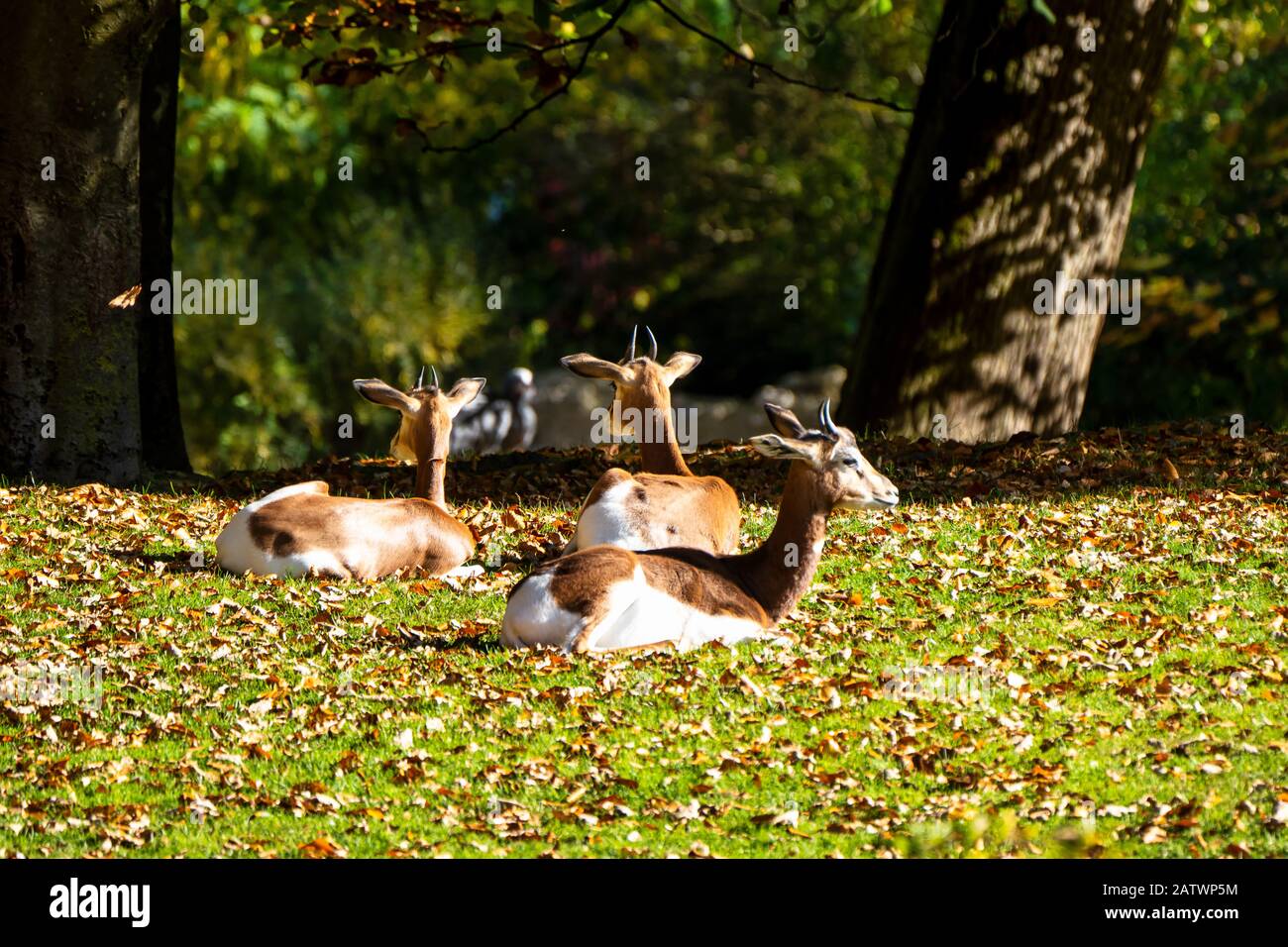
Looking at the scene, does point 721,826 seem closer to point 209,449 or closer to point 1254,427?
point 1254,427

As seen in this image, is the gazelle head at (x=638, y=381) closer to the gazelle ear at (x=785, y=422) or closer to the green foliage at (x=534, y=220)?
the gazelle ear at (x=785, y=422)

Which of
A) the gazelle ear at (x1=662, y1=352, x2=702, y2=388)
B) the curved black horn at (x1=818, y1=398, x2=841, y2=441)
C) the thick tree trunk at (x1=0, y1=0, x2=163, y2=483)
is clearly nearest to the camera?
the curved black horn at (x1=818, y1=398, x2=841, y2=441)

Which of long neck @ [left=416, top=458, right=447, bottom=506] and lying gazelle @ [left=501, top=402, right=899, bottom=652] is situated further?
long neck @ [left=416, top=458, right=447, bottom=506]

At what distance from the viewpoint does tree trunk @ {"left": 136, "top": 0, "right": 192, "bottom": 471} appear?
14320 mm

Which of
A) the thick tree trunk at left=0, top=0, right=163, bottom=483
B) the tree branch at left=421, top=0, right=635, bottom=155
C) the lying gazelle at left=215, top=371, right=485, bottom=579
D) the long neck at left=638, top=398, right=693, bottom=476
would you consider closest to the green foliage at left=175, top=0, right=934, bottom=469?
the tree branch at left=421, top=0, right=635, bottom=155

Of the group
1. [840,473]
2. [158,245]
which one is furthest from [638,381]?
[158,245]

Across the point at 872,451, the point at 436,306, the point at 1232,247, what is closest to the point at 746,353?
the point at 436,306

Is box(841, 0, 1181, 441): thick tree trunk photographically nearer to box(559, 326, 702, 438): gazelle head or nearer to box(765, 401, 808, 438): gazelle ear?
box(559, 326, 702, 438): gazelle head

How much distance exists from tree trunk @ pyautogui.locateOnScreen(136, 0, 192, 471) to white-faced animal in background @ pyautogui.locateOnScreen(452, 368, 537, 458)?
24.2ft

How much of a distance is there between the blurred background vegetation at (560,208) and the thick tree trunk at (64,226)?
1118 centimetres

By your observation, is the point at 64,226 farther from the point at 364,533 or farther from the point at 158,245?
the point at 364,533

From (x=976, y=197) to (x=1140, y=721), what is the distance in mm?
8209

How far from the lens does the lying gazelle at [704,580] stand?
331 inches

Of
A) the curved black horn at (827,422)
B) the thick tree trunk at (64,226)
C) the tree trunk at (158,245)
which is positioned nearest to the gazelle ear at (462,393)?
the curved black horn at (827,422)
